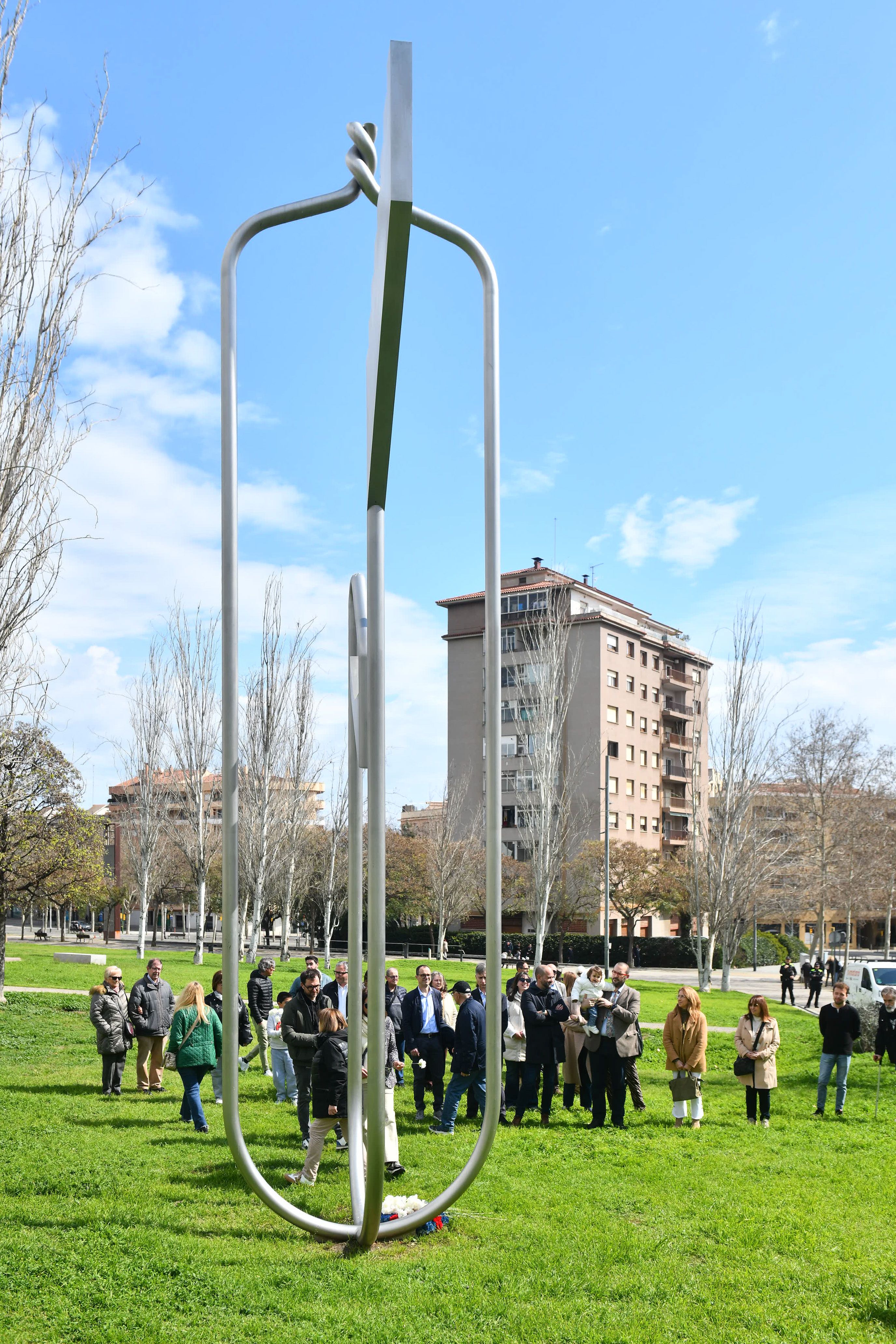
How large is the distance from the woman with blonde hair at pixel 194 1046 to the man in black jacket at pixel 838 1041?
25.5 ft

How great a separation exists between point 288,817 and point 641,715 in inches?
1568

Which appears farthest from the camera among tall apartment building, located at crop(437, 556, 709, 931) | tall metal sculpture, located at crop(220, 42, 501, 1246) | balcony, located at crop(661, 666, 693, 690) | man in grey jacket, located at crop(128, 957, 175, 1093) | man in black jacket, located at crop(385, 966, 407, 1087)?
balcony, located at crop(661, 666, 693, 690)

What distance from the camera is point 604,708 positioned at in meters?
72.1

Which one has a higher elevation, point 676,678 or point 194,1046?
point 676,678

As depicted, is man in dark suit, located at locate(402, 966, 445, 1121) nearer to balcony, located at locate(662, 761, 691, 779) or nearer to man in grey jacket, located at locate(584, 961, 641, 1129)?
man in grey jacket, located at locate(584, 961, 641, 1129)

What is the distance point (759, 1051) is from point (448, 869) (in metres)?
40.6

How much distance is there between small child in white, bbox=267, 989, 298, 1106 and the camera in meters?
13.5

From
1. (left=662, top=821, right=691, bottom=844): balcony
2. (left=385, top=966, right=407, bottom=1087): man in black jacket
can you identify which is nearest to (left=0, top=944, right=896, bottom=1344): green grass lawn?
(left=385, top=966, right=407, bottom=1087): man in black jacket

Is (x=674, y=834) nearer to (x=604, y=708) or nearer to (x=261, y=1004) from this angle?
(x=604, y=708)

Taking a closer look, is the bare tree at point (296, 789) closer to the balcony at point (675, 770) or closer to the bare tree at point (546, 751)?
the bare tree at point (546, 751)

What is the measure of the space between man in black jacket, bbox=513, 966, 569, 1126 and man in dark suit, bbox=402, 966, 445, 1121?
1.00m

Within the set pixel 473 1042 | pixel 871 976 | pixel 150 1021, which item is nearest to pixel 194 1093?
pixel 150 1021

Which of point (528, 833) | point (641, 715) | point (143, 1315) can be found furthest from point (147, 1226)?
point (641, 715)

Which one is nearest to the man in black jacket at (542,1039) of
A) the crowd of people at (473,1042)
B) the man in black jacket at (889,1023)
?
the crowd of people at (473,1042)
